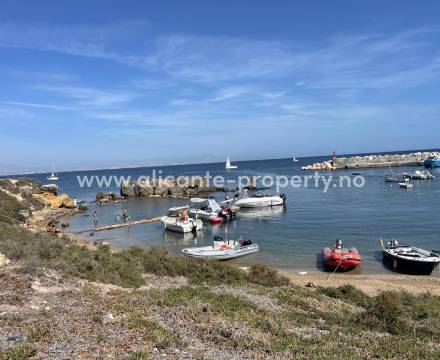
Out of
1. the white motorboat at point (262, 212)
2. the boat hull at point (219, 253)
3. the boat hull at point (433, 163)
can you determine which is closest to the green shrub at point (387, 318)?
the boat hull at point (219, 253)

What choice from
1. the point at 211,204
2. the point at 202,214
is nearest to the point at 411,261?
the point at 202,214

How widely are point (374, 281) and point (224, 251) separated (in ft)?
33.5

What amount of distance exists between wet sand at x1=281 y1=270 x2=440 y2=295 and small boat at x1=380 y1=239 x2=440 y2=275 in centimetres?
64

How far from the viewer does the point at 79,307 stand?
11.2m

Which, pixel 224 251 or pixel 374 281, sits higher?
pixel 224 251

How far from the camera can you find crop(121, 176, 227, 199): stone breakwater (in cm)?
7706

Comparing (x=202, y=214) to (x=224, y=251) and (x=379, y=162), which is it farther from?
(x=379, y=162)

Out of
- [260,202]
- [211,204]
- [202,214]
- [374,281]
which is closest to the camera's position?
[374,281]

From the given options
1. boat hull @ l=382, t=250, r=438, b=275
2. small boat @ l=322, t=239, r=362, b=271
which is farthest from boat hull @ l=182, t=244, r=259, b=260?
boat hull @ l=382, t=250, r=438, b=275

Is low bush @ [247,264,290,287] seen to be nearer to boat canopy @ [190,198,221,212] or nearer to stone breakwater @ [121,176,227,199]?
Answer: boat canopy @ [190,198,221,212]

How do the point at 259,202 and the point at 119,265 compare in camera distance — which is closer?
the point at 119,265

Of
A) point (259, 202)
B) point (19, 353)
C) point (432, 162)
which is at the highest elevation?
point (432, 162)

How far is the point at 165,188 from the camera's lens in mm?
78188

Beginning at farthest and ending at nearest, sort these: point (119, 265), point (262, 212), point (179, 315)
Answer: point (262, 212), point (119, 265), point (179, 315)
